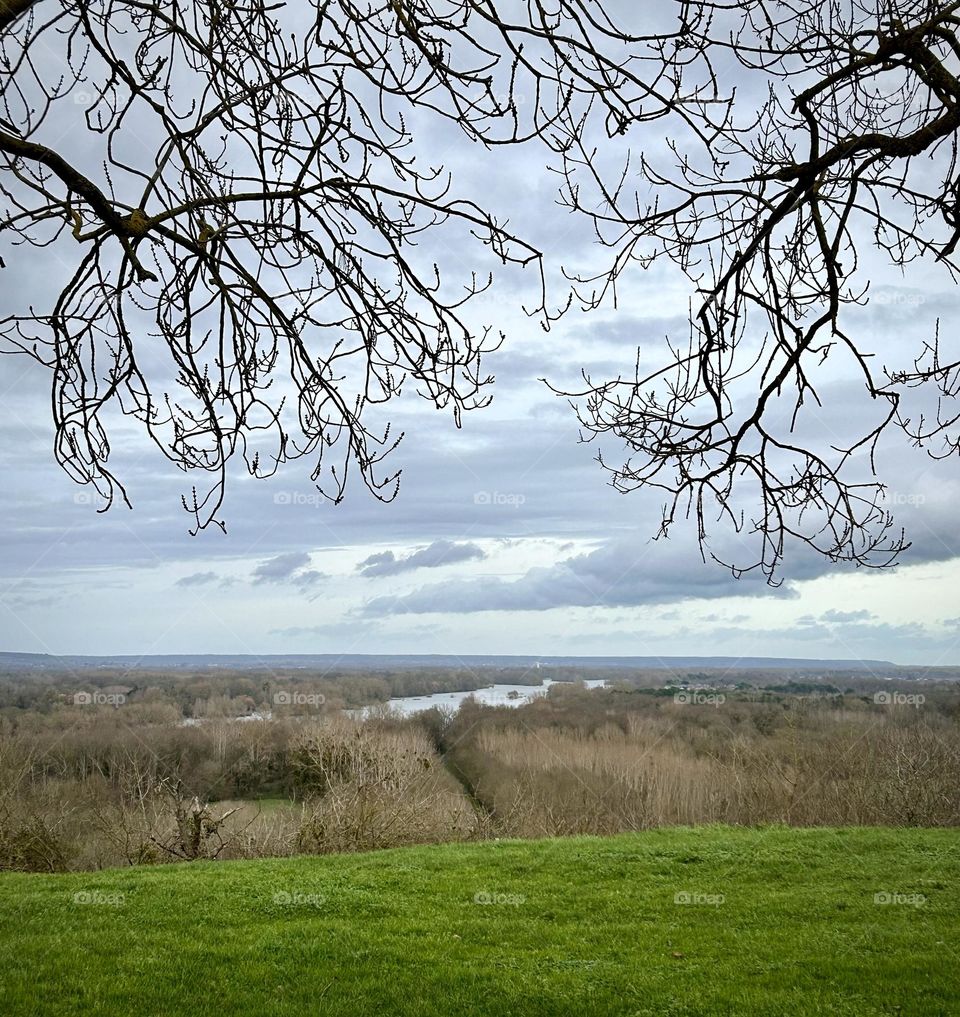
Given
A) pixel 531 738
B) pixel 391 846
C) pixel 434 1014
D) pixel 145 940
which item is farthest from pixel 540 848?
pixel 531 738

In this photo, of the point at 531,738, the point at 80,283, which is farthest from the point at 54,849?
the point at 531,738

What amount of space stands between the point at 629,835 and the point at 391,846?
14.0 feet

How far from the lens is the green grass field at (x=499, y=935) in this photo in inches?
239

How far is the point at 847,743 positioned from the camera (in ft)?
81.1

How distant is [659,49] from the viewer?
2.82 m

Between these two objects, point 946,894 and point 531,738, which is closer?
point 946,894

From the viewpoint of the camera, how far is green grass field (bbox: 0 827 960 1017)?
6.08 meters

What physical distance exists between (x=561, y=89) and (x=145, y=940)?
759 centimetres

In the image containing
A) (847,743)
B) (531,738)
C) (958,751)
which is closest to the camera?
(958,751)

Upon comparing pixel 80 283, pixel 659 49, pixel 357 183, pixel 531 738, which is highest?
pixel 659 49

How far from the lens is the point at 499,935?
8094 mm

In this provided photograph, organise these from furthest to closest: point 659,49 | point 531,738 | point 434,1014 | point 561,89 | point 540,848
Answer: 1. point 531,738
2. point 540,848
3. point 434,1014
4. point 561,89
5. point 659,49

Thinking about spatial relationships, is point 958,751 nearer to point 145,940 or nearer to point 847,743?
point 847,743

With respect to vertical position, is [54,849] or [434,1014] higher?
Result: [434,1014]
